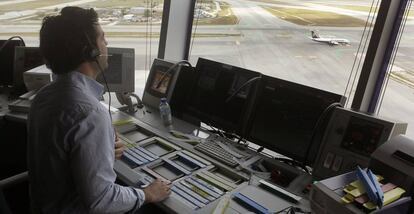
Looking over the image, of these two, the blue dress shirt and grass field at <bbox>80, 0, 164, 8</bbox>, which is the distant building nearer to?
grass field at <bbox>80, 0, 164, 8</bbox>

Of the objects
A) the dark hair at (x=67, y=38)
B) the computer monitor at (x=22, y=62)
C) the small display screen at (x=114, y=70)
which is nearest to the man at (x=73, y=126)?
the dark hair at (x=67, y=38)

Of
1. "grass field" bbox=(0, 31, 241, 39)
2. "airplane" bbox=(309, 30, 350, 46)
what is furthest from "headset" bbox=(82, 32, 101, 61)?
"grass field" bbox=(0, 31, 241, 39)

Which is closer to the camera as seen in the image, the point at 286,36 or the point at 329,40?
the point at 329,40

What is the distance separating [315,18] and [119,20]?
178 centimetres

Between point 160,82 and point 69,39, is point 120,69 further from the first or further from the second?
point 69,39

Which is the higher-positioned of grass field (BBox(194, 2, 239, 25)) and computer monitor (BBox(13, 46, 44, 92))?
grass field (BBox(194, 2, 239, 25))

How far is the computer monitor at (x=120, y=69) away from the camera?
240 centimetres

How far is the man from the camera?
3.71ft

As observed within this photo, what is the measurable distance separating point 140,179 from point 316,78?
1.46 meters

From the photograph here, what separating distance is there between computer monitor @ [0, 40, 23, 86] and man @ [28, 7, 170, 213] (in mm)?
1672

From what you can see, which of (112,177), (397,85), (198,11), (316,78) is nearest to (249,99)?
(316,78)

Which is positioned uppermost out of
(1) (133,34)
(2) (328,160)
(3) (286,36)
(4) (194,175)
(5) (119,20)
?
(3) (286,36)

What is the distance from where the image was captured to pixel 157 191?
1.46 m

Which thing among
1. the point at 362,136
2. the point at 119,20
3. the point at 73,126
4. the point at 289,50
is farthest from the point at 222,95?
the point at 119,20
